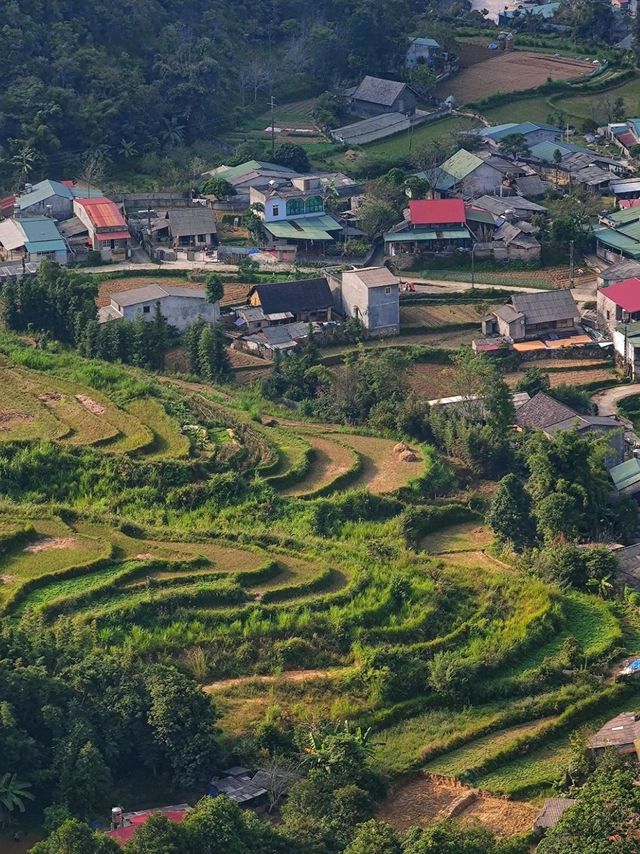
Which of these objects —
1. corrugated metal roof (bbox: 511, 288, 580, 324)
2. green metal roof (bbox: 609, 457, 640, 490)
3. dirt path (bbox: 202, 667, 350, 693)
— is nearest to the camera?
dirt path (bbox: 202, 667, 350, 693)

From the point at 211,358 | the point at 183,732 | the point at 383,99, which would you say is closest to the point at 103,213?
the point at 211,358

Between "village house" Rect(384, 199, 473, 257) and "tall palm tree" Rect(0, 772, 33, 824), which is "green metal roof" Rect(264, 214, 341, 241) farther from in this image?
"tall palm tree" Rect(0, 772, 33, 824)

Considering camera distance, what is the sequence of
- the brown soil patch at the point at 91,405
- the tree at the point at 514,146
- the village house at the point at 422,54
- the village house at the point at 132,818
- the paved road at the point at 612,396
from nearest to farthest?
1. the village house at the point at 132,818
2. the brown soil patch at the point at 91,405
3. the paved road at the point at 612,396
4. the tree at the point at 514,146
5. the village house at the point at 422,54

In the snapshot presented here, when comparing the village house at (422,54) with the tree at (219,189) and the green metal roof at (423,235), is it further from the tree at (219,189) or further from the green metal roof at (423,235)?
the green metal roof at (423,235)

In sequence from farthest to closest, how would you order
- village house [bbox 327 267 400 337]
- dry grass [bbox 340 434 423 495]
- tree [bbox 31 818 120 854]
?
village house [bbox 327 267 400 337] → dry grass [bbox 340 434 423 495] → tree [bbox 31 818 120 854]

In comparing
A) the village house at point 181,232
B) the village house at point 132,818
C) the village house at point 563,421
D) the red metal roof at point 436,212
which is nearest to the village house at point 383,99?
the red metal roof at point 436,212

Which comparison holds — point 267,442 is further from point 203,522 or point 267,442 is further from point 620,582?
point 620,582

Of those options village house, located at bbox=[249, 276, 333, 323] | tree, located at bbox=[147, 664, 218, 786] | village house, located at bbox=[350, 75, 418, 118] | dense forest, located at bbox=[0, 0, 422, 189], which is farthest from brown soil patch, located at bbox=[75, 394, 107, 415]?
village house, located at bbox=[350, 75, 418, 118]

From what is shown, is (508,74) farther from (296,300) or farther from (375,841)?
(375,841)
